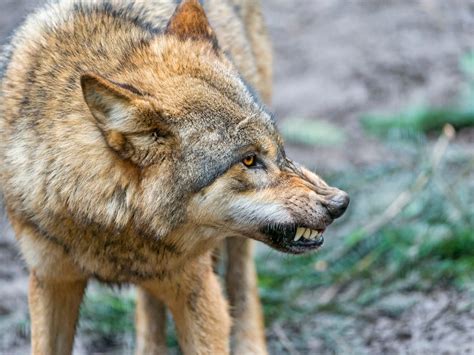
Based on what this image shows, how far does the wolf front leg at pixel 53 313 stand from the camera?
607 cm

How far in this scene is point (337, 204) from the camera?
536 centimetres

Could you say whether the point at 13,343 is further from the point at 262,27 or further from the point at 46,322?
the point at 262,27

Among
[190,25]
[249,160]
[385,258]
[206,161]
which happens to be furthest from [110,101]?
[385,258]

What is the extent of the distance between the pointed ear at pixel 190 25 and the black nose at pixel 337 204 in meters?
1.18

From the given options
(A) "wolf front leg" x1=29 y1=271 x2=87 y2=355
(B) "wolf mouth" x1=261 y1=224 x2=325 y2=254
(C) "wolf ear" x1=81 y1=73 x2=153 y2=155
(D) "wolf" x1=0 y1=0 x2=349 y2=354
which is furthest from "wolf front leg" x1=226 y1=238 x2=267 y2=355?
(C) "wolf ear" x1=81 y1=73 x2=153 y2=155

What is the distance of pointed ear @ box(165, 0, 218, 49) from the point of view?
5.77 m

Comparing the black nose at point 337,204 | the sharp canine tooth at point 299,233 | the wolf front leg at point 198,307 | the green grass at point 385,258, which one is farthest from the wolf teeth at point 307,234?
the green grass at point 385,258

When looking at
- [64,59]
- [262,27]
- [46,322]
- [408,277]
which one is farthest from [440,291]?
[64,59]

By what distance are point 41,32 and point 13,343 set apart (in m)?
2.89

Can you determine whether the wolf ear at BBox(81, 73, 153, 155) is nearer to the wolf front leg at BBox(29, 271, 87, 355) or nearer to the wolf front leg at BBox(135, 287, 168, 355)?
the wolf front leg at BBox(29, 271, 87, 355)

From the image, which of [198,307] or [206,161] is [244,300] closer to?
[198,307]

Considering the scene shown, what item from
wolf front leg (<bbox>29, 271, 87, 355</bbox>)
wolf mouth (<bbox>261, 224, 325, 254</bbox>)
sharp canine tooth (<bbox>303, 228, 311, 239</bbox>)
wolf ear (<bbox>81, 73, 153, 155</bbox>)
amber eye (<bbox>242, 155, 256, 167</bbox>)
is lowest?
wolf front leg (<bbox>29, 271, 87, 355</bbox>)

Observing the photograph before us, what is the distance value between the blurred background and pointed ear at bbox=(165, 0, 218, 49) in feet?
4.96

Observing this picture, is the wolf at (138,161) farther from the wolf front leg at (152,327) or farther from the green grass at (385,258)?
the green grass at (385,258)
